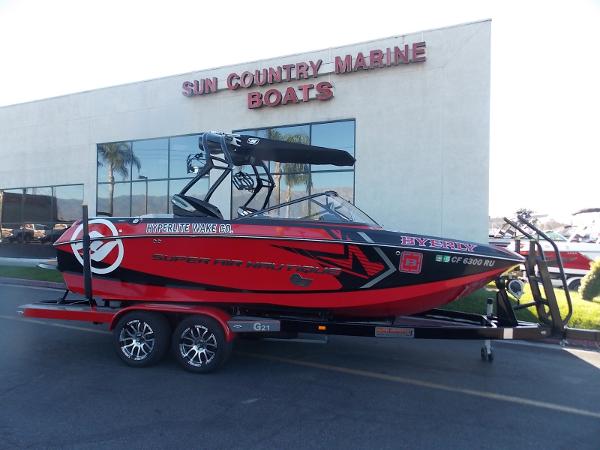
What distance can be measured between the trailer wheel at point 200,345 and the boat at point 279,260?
337 millimetres

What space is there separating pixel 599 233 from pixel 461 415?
1359cm

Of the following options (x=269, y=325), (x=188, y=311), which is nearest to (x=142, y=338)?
(x=188, y=311)

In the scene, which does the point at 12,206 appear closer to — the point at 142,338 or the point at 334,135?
the point at 334,135

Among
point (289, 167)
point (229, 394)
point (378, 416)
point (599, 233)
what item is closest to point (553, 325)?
point (378, 416)

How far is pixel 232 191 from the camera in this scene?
46.3 feet

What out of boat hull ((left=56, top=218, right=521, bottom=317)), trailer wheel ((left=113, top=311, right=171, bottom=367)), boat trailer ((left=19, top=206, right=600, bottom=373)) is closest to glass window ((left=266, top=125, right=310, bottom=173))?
boat hull ((left=56, top=218, right=521, bottom=317))

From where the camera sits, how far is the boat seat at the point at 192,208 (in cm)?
584

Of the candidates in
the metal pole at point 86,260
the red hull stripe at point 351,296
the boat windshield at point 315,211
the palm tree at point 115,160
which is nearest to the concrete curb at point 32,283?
the palm tree at point 115,160

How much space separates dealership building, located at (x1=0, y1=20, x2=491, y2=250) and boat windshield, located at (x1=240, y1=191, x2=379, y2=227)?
182 inches

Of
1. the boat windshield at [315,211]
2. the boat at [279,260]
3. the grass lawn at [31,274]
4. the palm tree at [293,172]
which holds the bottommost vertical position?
the grass lawn at [31,274]

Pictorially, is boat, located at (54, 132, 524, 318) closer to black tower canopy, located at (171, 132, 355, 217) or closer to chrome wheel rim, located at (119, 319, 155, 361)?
black tower canopy, located at (171, 132, 355, 217)

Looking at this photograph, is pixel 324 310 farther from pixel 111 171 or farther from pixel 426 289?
pixel 111 171

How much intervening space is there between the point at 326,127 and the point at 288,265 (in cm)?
863

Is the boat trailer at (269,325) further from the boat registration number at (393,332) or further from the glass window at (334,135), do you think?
the glass window at (334,135)
